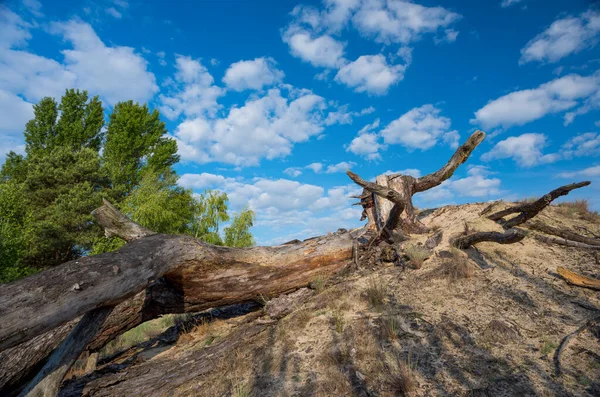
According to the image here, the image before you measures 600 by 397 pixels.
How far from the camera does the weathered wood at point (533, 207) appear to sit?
A: 223 inches

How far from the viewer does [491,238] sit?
5.81 metres

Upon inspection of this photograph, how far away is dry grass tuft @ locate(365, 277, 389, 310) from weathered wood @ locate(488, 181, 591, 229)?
11.1 feet

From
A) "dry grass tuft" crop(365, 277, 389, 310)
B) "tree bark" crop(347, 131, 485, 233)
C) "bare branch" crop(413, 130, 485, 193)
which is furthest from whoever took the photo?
"tree bark" crop(347, 131, 485, 233)

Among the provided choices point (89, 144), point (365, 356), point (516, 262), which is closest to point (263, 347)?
point (365, 356)

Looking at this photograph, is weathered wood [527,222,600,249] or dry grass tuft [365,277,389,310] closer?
dry grass tuft [365,277,389,310]

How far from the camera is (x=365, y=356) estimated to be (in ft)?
13.3

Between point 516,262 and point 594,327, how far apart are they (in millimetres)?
1923

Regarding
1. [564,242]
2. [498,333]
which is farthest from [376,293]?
[564,242]

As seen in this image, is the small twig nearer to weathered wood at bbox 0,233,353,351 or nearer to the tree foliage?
weathered wood at bbox 0,233,353,351

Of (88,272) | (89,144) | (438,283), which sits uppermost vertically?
(89,144)

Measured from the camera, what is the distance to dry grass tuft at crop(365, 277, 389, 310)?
533 centimetres

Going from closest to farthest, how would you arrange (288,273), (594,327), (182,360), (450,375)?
(450,375) < (594,327) < (182,360) < (288,273)

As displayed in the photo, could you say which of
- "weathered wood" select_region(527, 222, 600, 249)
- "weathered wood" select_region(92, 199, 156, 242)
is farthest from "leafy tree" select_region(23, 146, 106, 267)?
"weathered wood" select_region(527, 222, 600, 249)

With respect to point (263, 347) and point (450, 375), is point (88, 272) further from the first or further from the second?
point (450, 375)
